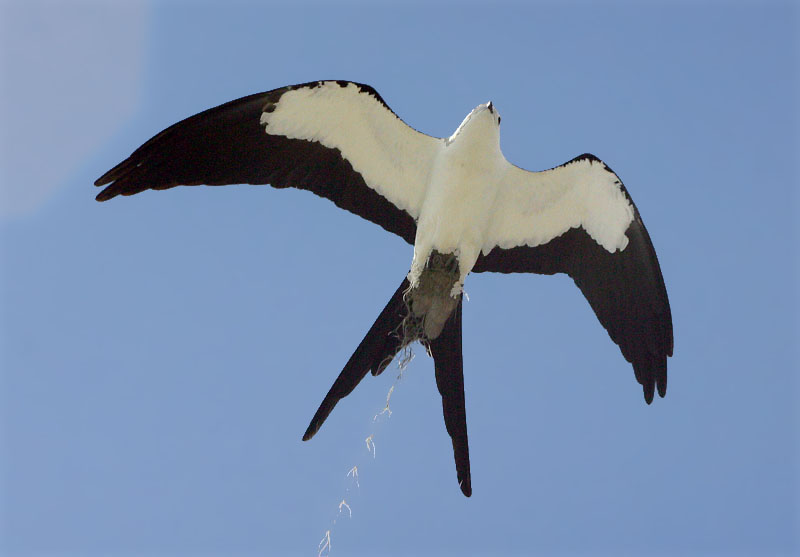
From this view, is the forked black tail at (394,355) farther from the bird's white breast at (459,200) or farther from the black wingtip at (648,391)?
the black wingtip at (648,391)

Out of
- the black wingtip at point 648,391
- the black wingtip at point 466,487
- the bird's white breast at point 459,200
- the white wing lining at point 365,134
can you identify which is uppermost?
the white wing lining at point 365,134

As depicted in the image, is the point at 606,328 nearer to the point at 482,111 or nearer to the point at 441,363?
the point at 441,363

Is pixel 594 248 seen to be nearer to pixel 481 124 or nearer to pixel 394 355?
pixel 481 124

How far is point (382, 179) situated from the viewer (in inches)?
226

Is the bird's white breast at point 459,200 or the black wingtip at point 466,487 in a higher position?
the bird's white breast at point 459,200

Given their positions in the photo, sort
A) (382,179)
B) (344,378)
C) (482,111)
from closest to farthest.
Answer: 1. (344,378)
2. (482,111)
3. (382,179)

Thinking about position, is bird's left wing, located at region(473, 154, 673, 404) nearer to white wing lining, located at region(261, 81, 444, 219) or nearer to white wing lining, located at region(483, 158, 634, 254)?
white wing lining, located at region(483, 158, 634, 254)

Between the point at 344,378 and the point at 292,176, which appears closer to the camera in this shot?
the point at 344,378

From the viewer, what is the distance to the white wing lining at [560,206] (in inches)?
224

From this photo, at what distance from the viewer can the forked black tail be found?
5.03 m

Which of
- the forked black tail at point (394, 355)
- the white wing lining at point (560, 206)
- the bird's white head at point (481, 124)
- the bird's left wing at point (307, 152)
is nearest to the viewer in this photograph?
the forked black tail at point (394, 355)

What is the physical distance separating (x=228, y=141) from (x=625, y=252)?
254 cm

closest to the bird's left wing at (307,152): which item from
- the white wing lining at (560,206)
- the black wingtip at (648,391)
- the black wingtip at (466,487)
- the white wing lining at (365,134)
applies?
the white wing lining at (365,134)

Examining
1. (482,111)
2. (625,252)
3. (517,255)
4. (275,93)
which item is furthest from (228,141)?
(625,252)
